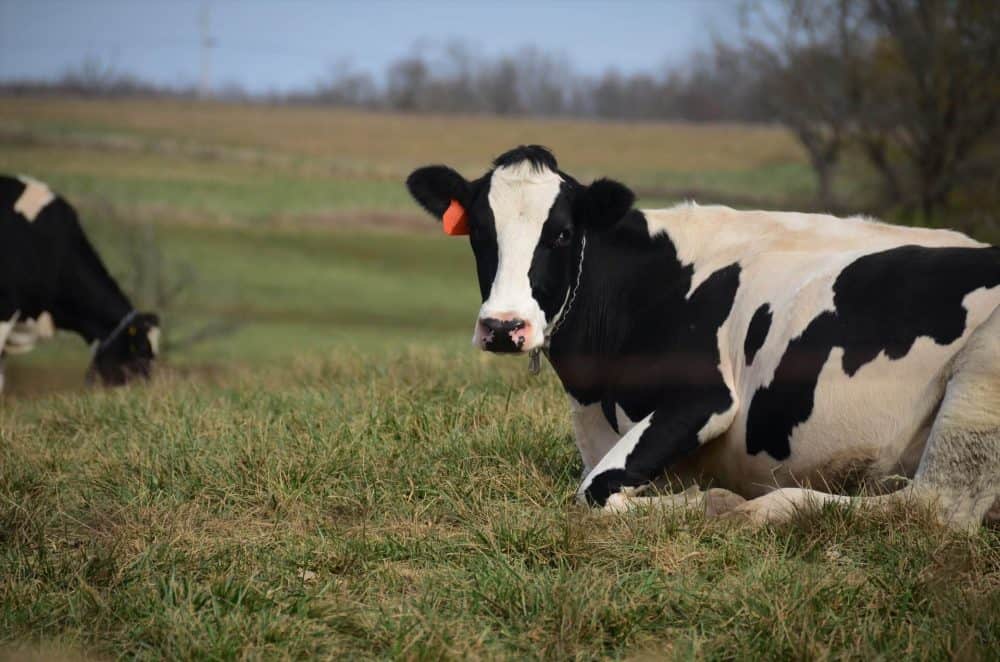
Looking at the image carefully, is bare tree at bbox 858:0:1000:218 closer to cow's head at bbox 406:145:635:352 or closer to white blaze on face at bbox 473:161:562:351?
cow's head at bbox 406:145:635:352

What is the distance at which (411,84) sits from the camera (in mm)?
104500

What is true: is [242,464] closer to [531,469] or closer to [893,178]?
[531,469]

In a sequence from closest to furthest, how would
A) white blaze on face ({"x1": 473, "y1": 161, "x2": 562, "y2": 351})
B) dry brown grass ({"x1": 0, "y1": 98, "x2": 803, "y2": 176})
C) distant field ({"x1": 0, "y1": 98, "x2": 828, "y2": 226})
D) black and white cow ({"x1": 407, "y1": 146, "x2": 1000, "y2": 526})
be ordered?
1. black and white cow ({"x1": 407, "y1": 146, "x2": 1000, "y2": 526})
2. white blaze on face ({"x1": 473, "y1": 161, "x2": 562, "y2": 351})
3. distant field ({"x1": 0, "y1": 98, "x2": 828, "y2": 226})
4. dry brown grass ({"x1": 0, "y1": 98, "x2": 803, "y2": 176})

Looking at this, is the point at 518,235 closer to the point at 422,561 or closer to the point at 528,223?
the point at 528,223

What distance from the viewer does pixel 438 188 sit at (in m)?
6.54

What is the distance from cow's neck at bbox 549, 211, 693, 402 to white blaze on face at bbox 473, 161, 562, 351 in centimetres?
57

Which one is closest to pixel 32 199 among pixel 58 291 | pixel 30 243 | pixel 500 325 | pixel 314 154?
Answer: pixel 30 243

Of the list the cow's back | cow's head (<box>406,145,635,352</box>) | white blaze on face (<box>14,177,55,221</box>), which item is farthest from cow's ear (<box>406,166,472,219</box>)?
white blaze on face (<box>14,177,55,221</box>)

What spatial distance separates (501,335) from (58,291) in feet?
36.4

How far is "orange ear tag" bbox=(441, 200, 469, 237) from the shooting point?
6.46 metres

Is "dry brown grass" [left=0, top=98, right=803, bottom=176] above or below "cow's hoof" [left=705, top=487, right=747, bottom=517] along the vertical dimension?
above

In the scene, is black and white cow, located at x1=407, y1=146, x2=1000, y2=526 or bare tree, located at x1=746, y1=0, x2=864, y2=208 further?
bare tree, located at x1=746, y1=0, x2=864, y2=208

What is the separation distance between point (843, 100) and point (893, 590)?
35436 millimetres

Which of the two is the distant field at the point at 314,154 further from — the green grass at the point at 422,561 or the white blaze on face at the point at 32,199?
the green grass at the point at 422,561
